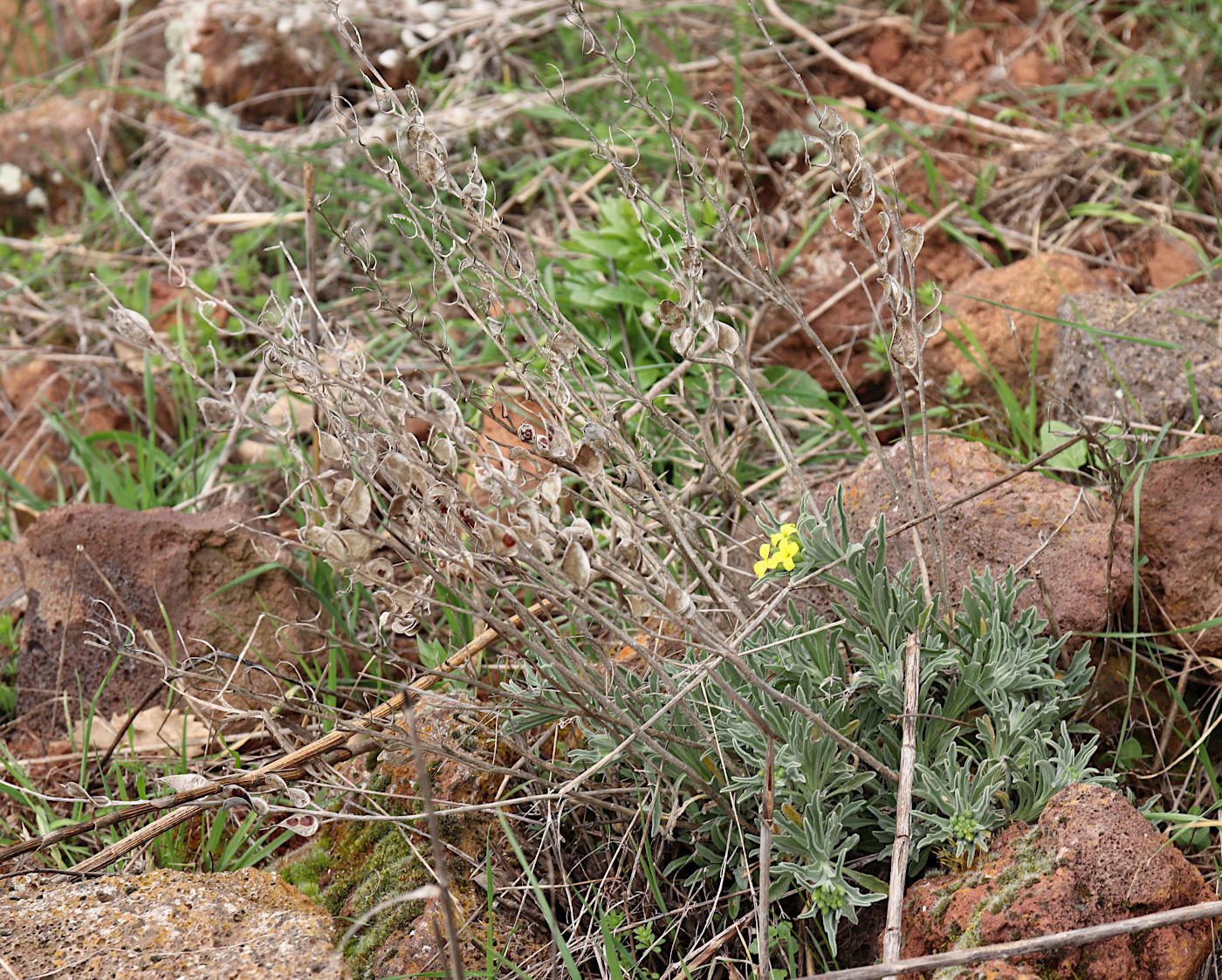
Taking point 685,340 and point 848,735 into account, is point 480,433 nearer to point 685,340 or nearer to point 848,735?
point 685,340

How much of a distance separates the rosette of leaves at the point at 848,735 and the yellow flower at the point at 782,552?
0.12 ft

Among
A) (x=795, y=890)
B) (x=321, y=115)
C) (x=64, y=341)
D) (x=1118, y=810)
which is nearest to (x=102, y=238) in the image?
(x=64, y=341)

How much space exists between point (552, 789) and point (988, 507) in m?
1.08

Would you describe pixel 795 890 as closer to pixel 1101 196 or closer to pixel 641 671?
pixel 641 671

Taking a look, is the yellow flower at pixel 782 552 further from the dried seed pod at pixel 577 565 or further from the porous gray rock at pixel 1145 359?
the porous gray rock at pixel 1145 359

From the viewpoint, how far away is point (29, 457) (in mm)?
3465

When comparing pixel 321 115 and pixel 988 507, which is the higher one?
pixel 321 115

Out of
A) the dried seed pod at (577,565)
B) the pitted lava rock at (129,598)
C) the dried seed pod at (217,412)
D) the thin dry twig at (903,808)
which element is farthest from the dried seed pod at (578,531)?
the pitted lava rock at (129,598)

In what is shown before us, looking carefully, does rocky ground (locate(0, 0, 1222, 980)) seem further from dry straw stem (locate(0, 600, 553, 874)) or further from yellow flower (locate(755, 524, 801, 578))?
yellow flower (locate(755, 524, 801, 578))

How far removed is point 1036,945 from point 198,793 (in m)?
1.32

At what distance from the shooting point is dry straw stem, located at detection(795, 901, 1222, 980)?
1470mm

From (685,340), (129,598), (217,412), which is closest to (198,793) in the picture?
(217,412)

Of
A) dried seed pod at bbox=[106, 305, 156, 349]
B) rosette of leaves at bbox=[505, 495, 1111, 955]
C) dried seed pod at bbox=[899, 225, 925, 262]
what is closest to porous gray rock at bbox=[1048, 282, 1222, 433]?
rosette of leaves at bbox=[505, 495, 1111, 955]

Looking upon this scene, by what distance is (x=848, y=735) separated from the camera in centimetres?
193
